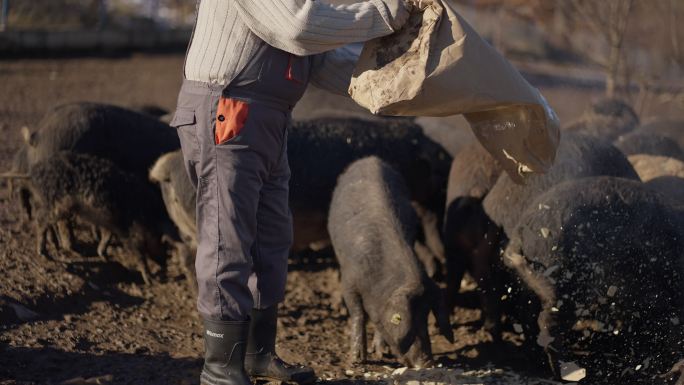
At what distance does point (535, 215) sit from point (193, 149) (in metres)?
2.54

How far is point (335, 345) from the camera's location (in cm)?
588

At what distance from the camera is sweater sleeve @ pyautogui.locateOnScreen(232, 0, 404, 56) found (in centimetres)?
369

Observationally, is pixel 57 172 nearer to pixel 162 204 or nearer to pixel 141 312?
pixel 162 204

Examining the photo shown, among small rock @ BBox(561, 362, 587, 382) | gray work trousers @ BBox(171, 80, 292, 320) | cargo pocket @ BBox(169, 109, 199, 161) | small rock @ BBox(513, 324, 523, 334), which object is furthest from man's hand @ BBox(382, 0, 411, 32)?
small rock @ BBox(513, 324, 523, 334)

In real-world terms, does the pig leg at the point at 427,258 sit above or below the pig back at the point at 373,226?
below

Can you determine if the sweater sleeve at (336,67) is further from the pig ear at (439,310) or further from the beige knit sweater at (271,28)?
the pig ear at (439,310)

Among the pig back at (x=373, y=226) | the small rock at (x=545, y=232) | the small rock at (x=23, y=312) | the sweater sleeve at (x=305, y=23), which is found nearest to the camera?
the sweater sleeve at (x=305, y=23)

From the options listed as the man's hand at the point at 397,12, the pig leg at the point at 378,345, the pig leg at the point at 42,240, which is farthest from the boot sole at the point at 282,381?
the pig leg at the point at 42,240

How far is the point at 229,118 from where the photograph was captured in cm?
385

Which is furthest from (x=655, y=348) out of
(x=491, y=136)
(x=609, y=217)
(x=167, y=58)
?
(x=167, y=58)

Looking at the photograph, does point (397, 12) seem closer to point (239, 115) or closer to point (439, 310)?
point (239, 115)

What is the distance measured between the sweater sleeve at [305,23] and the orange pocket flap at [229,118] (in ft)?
1.03

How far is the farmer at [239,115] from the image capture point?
A: 12.4 ft

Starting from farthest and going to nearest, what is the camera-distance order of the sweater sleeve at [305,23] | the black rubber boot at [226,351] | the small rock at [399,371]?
the small rock at [399,371]
the black rubber boot at [226,351]
the sweater sleeve at [305,23]
